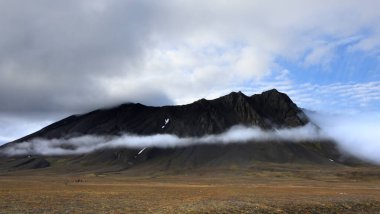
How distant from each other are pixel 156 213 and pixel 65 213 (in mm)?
6958

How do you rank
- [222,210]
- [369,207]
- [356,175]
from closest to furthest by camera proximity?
1. [222,210]
2. [369,207]
3. [356,175]

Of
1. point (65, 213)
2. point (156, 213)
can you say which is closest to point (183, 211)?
point (156, 213)

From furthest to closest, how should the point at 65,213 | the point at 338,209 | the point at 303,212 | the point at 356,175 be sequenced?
the point at 356,175, the point at 338,209, the point at 303,212, the point at 65,213

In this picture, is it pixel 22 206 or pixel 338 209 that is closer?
pixel 22 206

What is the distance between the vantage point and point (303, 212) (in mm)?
37656

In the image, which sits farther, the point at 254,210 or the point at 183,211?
the point at 254,210

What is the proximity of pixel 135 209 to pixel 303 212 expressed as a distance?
14.9m

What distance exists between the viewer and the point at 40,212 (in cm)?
3284

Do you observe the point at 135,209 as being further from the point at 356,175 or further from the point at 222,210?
the point at 356,175

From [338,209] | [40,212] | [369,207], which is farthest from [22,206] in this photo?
[369,207]

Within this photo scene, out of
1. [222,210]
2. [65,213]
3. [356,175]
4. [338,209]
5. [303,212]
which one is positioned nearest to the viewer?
[65,213]

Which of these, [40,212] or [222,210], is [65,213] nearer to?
[40,212]

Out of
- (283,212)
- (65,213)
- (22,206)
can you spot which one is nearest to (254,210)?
(283,212)

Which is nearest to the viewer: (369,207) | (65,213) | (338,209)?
(65,213)
